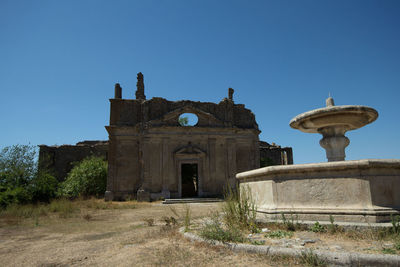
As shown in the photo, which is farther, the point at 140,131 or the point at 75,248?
the point at 140,131

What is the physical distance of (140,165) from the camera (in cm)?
1823

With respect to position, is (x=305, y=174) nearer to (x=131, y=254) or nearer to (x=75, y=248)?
(x=131, y=254)

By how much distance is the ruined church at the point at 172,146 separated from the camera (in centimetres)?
1794

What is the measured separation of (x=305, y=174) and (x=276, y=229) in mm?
1141

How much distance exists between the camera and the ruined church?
17938 mm

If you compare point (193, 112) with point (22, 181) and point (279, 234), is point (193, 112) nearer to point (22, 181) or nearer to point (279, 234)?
point (22, 181)

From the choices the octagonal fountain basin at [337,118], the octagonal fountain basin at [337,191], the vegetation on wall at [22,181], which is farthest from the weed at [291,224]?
the vegetation on wall at [22,181]

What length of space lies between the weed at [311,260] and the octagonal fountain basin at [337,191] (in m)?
1.59

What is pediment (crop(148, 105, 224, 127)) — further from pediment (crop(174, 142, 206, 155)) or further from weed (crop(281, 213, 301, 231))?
weed (crop(281, 213, 301, 231))

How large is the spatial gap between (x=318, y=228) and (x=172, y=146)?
14878 millimetres

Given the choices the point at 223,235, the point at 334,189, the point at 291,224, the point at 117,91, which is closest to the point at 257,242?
the point at 223,235

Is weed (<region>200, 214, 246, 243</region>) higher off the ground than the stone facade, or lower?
lower

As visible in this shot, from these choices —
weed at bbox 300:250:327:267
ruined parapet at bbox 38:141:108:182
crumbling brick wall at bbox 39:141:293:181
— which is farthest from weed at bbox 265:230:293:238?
ruined parapet at bbox 38:141:108:182

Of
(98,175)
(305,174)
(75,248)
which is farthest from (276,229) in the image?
(98,175)
